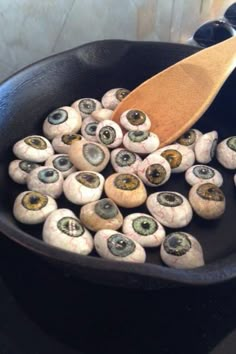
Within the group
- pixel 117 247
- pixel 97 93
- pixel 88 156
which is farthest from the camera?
pixel 97 93

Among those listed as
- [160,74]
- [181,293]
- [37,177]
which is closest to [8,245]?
[37,177]

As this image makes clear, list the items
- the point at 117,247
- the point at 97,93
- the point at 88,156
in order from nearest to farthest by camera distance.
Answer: the point at 117,247
the point at 88,156
the point at 97,93

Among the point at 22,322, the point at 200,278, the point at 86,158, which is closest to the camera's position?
the point at 200,278

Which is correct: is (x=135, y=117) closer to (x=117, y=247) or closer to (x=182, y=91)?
(x=182, y=91)

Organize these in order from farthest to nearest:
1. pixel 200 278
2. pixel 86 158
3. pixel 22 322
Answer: pixel 86 158, pixel 22 322, pixel 200 278

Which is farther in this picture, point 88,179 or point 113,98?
point 113,98

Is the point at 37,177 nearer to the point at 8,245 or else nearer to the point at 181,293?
the point at 8,245

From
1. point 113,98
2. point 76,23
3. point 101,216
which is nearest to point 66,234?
point 101,216
